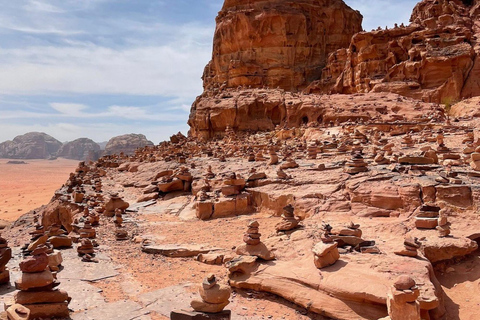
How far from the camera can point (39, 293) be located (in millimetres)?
4652

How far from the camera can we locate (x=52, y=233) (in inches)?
364

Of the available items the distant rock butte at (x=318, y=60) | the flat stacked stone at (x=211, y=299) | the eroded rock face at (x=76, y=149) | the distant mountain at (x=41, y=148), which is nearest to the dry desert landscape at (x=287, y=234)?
the flat stacked stone at (x=211, y=299)

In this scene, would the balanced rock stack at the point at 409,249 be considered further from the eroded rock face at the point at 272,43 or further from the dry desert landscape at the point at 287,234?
the eroded rock face at the point at 272,43

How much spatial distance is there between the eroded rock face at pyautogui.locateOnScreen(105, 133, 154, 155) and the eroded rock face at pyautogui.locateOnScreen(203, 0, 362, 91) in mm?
48610

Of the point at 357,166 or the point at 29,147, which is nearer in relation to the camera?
the point at 357,166

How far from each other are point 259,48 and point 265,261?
116 ft

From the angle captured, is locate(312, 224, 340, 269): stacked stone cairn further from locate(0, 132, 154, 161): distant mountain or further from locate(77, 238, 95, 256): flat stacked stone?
locate(0, 132, 154, 161): distant mountain

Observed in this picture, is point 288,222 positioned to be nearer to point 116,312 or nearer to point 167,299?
point 167,299

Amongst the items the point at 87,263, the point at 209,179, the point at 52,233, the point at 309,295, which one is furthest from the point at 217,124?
the point at 309,295

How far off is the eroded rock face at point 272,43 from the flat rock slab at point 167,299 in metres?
32.7

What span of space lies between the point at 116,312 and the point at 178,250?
9.69ft

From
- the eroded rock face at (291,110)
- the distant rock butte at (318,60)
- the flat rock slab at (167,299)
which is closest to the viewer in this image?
the flat rock slab at (167,299)

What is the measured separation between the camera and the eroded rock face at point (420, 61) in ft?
87.0

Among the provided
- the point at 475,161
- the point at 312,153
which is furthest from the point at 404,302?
the point at 312,153
